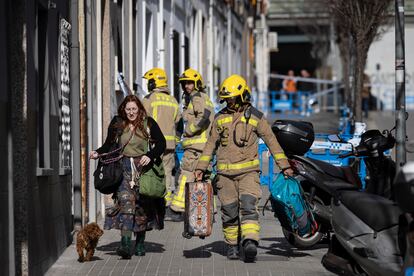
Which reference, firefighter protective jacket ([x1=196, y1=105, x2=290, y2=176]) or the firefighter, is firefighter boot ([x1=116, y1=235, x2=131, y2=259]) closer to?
firefighter protective jacket ([x1=196, y1=105, x2=290, y2=176])

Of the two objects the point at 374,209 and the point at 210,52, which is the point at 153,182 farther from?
the point at 210,52

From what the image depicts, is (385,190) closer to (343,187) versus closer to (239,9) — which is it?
(343,187)

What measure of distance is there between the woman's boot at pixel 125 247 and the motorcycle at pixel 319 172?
160cm

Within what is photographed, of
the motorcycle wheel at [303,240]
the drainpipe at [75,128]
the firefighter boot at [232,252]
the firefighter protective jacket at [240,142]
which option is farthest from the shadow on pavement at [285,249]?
the drainpipe at [75,128]

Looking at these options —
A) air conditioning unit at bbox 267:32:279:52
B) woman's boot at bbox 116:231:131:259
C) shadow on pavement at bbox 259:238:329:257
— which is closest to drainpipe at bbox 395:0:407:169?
shadow on pavement at bbox 259:238:329:257

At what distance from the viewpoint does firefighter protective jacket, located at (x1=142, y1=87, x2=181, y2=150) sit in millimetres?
14641

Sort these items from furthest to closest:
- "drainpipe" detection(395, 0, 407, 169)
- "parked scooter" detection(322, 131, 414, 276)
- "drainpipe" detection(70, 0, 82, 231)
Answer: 1. "drainpipe" detection(395, 0, 407, 169)
2. "drainpipe" detection(70, 0, 82, 231)
3. "parked scooter" detection(322, 131, 414, 276)

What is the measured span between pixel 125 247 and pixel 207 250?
1.12m

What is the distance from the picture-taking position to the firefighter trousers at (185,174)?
14516 mm

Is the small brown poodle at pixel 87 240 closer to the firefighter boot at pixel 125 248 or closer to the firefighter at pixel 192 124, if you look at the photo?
the firefighter boot at pixel 125 248

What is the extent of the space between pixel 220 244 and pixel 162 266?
5.79 feet

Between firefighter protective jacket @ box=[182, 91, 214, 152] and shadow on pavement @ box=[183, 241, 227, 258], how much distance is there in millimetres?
2184

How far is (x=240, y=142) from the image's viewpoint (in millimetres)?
10969

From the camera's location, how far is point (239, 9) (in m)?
45.2
